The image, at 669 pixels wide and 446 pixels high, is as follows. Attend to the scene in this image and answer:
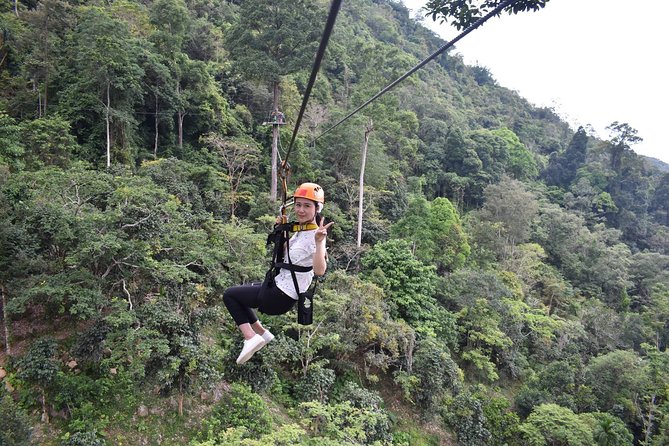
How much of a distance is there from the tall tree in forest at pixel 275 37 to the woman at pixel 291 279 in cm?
1094

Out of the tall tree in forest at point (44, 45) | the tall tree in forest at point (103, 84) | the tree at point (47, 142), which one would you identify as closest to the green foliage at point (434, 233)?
the tall tree in forest at point (103, 84)

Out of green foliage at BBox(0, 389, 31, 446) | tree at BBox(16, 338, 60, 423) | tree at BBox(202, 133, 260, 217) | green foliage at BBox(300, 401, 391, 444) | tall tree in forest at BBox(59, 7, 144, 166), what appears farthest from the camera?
tree at BBox(202, 133, 260, 217)

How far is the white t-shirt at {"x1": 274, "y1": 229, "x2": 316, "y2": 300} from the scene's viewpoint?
8.71ft

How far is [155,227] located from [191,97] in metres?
10.7

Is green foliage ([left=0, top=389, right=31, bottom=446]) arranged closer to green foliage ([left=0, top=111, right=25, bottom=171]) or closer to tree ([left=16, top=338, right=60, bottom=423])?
tree ([left=16, top=338, right=60, bottom=423])

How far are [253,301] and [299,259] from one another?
503mm

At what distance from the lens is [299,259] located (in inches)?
105

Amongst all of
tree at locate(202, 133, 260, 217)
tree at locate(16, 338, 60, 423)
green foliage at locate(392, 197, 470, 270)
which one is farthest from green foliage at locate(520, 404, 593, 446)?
tree at locate(202, 133, 260, 217)

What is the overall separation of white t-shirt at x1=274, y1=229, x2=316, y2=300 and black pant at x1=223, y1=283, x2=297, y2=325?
0.18 ft

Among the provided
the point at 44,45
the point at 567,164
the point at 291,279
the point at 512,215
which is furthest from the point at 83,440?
the point at 567,164

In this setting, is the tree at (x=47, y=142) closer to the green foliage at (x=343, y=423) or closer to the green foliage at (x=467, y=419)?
the green foliage at (x=343, y=423)

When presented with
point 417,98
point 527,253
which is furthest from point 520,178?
point 527,253

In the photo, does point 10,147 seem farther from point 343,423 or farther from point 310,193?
point 343,423

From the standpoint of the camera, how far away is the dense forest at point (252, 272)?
6.74 meters
